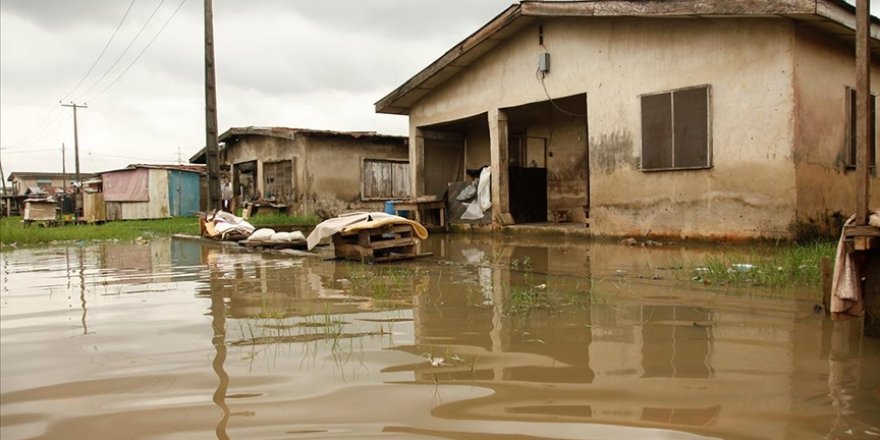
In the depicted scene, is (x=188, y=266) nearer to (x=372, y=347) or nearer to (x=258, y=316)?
(x=258, y=316)

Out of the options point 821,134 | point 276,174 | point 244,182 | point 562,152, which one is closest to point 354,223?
point 821,134

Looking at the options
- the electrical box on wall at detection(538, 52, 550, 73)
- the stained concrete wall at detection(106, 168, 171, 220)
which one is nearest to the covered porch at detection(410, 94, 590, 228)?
the electrical box on wall at detection(538, 52, 550, 73)

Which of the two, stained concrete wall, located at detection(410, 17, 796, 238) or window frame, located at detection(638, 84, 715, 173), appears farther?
window frame, located at detection(638, 84, 715, 173)

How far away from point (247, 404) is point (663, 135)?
27.6ft

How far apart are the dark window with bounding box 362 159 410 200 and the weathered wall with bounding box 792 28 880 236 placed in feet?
44.8

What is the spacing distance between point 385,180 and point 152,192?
11488 millimetres

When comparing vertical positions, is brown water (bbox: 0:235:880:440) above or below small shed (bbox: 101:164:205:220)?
below

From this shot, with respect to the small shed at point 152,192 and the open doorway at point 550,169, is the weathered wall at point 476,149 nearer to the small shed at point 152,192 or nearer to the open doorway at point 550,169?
the open doorway at point 550,169

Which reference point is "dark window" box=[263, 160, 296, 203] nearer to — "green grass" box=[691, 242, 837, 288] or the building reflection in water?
the building reflection in water

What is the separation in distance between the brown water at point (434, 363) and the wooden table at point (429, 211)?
8023 millimetres

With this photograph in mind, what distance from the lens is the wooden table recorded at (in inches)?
528

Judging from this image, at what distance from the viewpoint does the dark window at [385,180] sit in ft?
65.4

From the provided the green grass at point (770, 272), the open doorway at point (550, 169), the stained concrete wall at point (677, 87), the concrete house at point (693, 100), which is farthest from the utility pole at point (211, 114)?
the green grass at point (770, 272)

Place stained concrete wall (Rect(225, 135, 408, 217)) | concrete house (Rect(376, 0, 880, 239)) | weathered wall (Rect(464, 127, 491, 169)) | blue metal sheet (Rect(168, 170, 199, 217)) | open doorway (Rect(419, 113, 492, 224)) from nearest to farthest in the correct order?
concrete house (Rect(376, 0, 880, 239)), open doorway (Rect(419, 113, 492, 224)), weathered wall (Rect(464, 127, 491, 169)), stained concrete wall (Rect(225, 135, 408, 217)), blue metal sheet (Rect(168, 170, 199, 217))
